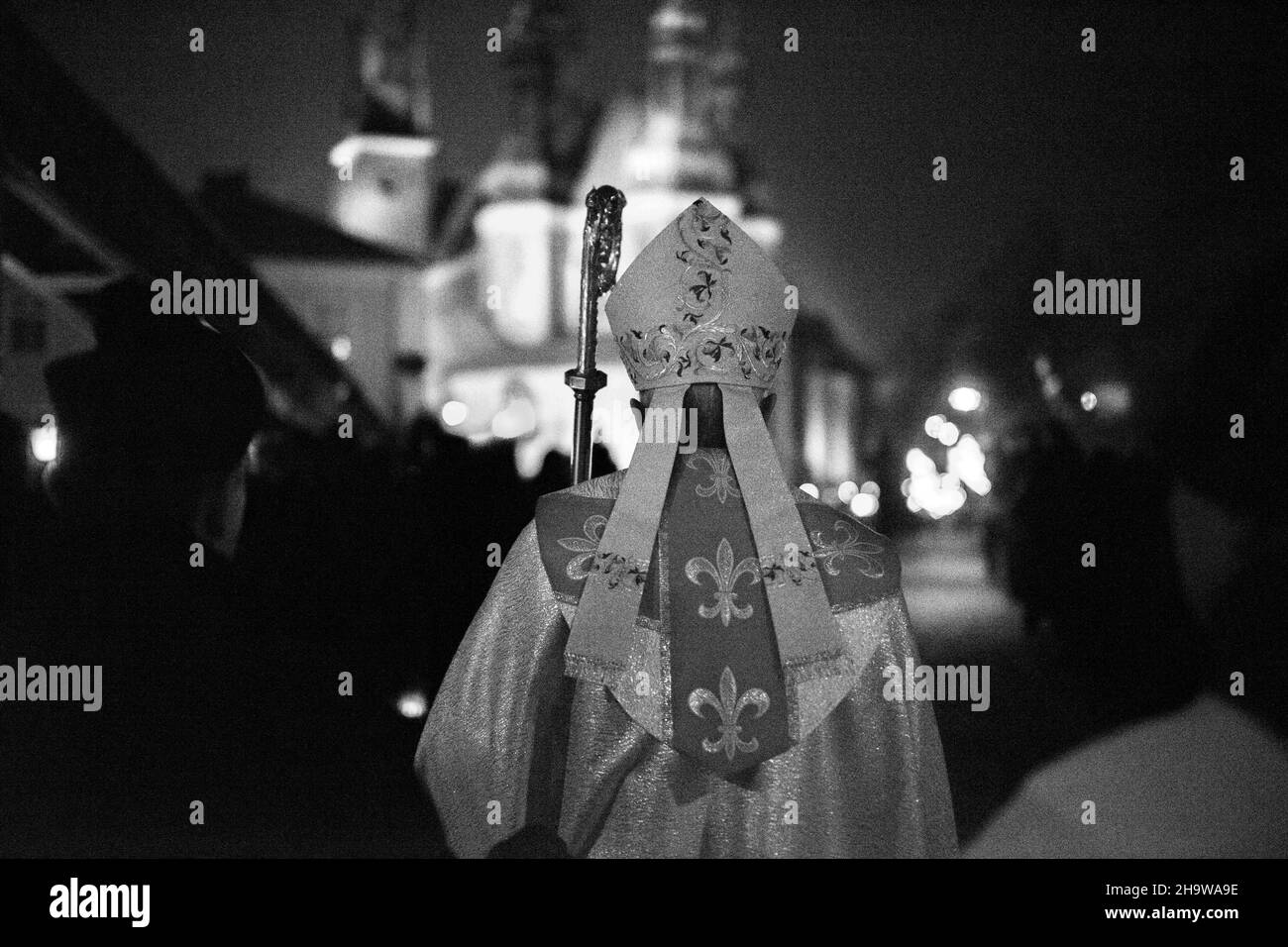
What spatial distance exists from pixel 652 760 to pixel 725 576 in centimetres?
36

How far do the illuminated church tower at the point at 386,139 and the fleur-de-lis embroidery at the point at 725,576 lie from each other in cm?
208

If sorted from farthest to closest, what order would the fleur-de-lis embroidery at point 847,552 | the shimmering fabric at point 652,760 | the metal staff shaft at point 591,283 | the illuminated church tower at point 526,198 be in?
the illuminated church tower at point 526,198
the metal staff shaft at point 591,283
the fleur-de-lis embroidery at point 847,552
the shimmering fabric at point 652,760

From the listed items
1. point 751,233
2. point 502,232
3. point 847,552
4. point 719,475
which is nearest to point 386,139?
point 502,232

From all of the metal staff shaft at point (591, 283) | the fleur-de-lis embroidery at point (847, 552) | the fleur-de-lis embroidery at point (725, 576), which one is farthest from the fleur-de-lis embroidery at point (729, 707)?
the metal staff shaft at point (591, 283)

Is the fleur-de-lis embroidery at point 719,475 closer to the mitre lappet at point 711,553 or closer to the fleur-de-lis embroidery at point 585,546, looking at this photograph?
the mitre lappet at point 711,553

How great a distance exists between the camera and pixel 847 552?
8.66 feet

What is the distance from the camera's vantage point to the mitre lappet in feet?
8.36

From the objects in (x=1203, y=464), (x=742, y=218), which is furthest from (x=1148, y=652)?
(x=742, y=218)

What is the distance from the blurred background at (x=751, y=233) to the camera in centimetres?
430

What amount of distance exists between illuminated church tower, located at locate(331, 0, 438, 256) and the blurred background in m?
0.02

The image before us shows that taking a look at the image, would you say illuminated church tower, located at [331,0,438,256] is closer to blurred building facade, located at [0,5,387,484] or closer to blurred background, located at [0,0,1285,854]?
blurred background, located at [0,0,1285,854]

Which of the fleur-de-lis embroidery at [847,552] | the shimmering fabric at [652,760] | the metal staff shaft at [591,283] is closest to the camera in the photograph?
the shimmering fabric at [652,760]
